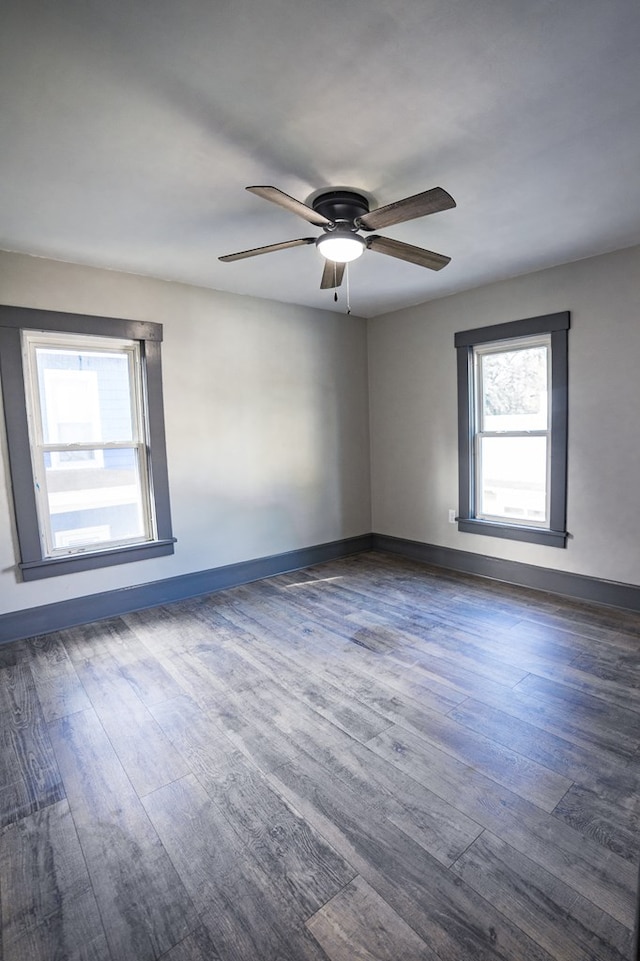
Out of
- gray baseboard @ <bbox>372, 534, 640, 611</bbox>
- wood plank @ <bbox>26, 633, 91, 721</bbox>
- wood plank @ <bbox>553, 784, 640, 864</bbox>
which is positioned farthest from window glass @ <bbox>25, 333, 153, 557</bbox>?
wood plank @ <bbox>553, 784, 640, 864</bbox>

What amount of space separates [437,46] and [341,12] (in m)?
0.35

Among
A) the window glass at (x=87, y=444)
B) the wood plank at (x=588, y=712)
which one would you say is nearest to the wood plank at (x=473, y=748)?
the wood plank at (x=588, y=712)

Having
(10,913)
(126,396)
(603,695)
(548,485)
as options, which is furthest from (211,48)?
(548,485)

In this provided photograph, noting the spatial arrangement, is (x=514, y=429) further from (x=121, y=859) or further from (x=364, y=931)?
(x=121, y=859)

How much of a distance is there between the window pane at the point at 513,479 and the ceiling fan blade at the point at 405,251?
1.97 metres

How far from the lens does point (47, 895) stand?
55.4 inches

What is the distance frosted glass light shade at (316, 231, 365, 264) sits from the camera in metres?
Result: 2.27

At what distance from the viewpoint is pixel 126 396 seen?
3609 mm

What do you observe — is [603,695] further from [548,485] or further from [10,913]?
[10,913]

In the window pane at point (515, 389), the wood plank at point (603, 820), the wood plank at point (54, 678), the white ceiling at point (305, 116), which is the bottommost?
the wood plank at point (603, 820)

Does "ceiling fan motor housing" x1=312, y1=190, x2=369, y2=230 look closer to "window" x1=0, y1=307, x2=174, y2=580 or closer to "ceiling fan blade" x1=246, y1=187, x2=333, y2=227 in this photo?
"ceiling fan blade" x1=246, y1=187, x2=333, y2=227

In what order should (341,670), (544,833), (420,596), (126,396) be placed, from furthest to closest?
(420,596) → (126,396) → (341,670) → (544,833)

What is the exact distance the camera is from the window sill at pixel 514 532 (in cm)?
373

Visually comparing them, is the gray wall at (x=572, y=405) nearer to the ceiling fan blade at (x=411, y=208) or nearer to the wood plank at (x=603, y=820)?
the ceiling fan blade at (x=411, y=208)
